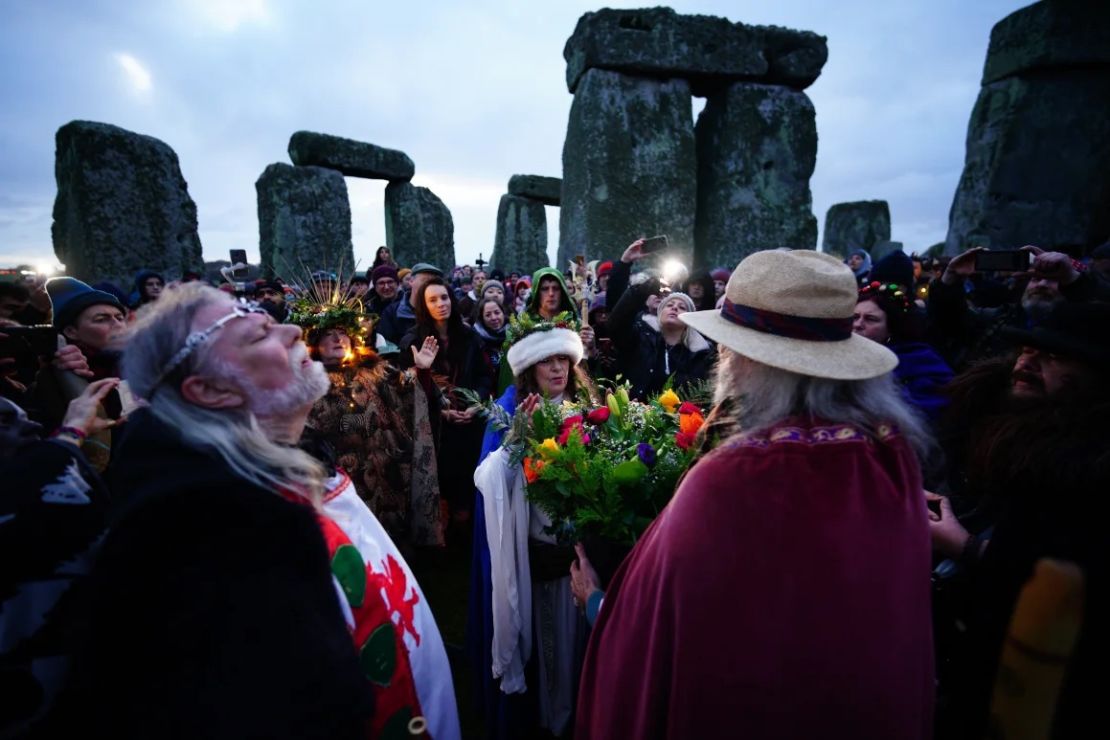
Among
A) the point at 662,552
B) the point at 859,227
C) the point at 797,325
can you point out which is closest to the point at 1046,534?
the point at 797,325

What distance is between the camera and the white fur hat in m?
3.08

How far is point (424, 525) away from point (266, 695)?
332 centimetres

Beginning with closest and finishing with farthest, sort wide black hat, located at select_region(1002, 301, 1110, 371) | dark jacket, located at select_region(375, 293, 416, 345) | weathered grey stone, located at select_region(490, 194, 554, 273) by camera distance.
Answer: wide black hat, located at select_region(1002, 301, 1110, 371)
dark jacket, located at select_region(375, 293, 416, 345)
weathered grey stone, located at select_region(490, 194, 554, 273)

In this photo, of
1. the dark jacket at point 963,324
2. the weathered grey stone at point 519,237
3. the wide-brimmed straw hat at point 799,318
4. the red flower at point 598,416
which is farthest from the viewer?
the weathered grey stone at point 519,237

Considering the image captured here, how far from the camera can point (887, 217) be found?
19.1m

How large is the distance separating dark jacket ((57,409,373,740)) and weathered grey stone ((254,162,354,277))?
43.7 feet

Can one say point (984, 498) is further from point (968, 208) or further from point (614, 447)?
point (968, 208)

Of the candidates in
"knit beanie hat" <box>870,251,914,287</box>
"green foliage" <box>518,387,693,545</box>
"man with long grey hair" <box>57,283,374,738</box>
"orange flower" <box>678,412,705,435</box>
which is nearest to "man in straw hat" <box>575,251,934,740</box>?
"green foliage" <box>518,387,693,545</box>

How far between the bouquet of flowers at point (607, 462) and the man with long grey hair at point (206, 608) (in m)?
0.95

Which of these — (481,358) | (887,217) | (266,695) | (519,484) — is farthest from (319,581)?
(887,217)

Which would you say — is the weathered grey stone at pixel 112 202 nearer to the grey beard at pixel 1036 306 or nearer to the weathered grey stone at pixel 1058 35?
the grey beard at pixel 1036 306

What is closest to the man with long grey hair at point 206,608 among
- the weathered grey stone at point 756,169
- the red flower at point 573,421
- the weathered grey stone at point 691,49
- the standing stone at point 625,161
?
the red flower at point 573,421

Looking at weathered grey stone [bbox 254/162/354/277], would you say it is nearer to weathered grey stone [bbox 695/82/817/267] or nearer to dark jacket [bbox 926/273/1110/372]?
weathered grey stone [bbox 695/82/817/267]

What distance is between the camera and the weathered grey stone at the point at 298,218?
529 inches
